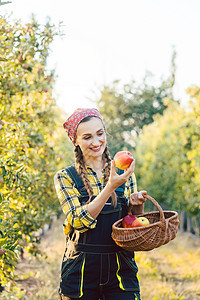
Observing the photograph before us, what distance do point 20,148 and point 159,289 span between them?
104 inches

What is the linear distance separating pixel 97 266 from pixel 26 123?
2023 mm

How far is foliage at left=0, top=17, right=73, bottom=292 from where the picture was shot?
10.7ft

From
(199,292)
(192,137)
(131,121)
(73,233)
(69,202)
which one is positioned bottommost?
(199,292)

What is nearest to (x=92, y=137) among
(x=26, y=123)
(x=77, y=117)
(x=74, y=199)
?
(x=77, y=117)

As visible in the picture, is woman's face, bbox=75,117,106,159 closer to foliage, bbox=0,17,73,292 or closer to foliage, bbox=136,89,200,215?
foliage, bbox=0,17,73,292

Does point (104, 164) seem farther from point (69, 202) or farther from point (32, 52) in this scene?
point (32, 52)

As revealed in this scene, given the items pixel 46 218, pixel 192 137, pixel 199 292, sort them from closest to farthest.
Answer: pixel 46 218
pixel 199 292
pixel 192 137

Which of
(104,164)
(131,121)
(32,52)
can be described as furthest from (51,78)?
(131,121)

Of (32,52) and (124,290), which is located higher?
(32,52)

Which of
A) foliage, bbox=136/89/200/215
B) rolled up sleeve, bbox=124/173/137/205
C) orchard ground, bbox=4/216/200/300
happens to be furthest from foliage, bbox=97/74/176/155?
rolled up sleeve, bbox=124/173/137/205

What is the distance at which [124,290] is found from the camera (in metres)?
1.98

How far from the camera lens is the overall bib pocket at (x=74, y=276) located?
1975 millimetres

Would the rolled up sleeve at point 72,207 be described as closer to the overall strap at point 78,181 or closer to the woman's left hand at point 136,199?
the overall strap at point 78,181

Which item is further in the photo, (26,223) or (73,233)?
(26,223)
